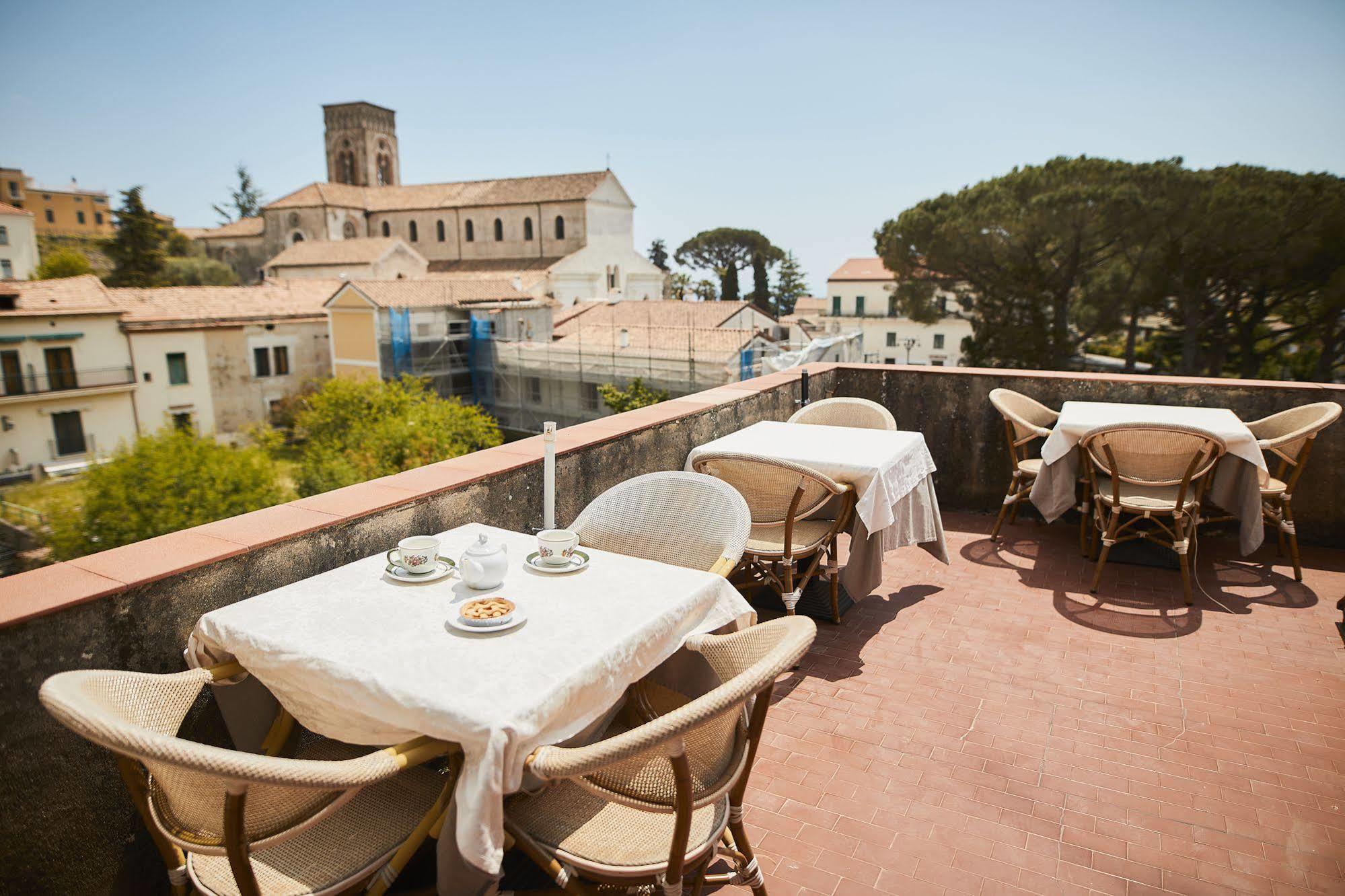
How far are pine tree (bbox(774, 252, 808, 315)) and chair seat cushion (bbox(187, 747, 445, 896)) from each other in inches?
2738

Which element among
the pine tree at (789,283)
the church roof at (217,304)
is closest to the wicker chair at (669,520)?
the church roof at (217,304)

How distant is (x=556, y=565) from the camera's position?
2123 mm

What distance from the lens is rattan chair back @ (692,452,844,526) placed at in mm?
3371

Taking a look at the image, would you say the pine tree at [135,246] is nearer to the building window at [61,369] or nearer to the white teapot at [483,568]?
the building window at [61,369]

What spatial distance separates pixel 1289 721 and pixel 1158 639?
0.67m

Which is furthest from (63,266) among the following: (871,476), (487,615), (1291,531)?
(1291,531)

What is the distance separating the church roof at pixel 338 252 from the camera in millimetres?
40188

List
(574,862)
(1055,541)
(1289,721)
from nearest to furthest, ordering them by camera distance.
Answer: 1. (574,862)
2. (1289,721)
3. (1055,541)

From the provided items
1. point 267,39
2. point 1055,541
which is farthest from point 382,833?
point 267,39

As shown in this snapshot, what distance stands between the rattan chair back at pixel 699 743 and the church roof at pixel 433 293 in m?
31.6

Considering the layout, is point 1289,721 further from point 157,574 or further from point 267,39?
point 267,39

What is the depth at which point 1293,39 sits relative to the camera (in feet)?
59.0

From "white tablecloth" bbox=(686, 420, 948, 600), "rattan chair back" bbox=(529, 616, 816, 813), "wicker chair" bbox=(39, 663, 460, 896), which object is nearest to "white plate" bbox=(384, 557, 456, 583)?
"wicker chair" bbox=(39, 663, 460, 896)

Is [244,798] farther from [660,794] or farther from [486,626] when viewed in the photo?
[660,794]
